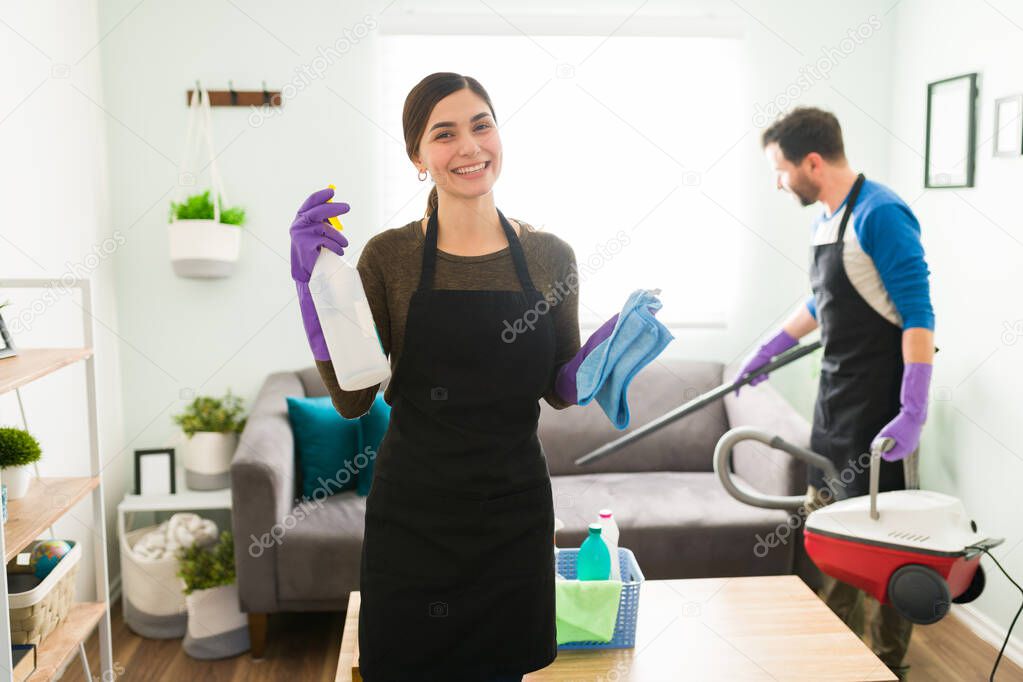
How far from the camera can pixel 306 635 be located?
2826 millimetres

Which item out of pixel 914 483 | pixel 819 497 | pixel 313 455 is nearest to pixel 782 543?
pixel 819 497

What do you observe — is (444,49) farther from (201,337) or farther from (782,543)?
(782,543)

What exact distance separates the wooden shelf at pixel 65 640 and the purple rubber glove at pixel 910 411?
6.11 ft

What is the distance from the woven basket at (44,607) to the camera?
1.83 meters

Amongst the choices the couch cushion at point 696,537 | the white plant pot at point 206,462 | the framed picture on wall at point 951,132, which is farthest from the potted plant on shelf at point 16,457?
the framed picture on wall at point 951,132

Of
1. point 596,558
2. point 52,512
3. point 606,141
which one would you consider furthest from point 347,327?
point 606,141

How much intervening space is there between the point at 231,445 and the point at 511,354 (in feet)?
6.80

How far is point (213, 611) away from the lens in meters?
2.68

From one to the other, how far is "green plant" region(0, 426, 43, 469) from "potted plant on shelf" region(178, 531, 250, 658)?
89 cm

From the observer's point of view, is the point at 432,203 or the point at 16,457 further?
the point at 16,457

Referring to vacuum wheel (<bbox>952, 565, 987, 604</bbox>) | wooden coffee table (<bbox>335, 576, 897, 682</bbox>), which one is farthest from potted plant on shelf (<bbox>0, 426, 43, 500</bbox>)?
vacuum wheel (<bbox>952, 565, 987, 604</bbox>)

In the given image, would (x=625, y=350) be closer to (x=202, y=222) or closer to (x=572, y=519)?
(x=572, y=519)

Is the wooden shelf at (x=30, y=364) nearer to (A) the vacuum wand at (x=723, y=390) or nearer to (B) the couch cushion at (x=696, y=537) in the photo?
(B) the couch cushion at (x=696, y=537)

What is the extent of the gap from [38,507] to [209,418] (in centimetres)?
118
